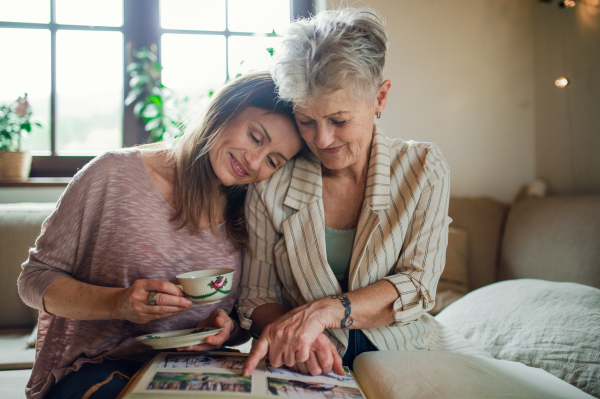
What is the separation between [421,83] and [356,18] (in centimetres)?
165

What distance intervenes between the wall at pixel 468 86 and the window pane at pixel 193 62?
1.01 metres

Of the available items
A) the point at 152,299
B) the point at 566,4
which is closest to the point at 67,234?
the point at 152,299

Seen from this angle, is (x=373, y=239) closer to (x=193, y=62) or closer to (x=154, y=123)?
(x=154, y=123)

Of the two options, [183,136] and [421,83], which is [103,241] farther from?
[421,83]

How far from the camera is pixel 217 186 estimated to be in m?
1.16

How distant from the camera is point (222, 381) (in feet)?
2.35

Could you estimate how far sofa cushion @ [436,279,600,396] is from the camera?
106 cm

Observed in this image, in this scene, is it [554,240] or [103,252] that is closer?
[103,252]

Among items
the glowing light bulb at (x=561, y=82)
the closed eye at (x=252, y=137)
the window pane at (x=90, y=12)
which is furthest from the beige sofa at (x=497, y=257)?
the window pane at (x=90, y=12)

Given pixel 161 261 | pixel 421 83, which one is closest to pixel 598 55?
pixel 421 83

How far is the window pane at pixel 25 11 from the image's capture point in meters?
2.47

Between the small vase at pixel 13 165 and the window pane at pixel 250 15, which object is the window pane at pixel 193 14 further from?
the small vase at pixel 13 165

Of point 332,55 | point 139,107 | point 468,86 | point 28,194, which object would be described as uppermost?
point 468,86

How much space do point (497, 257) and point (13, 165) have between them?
2757 millimetres
